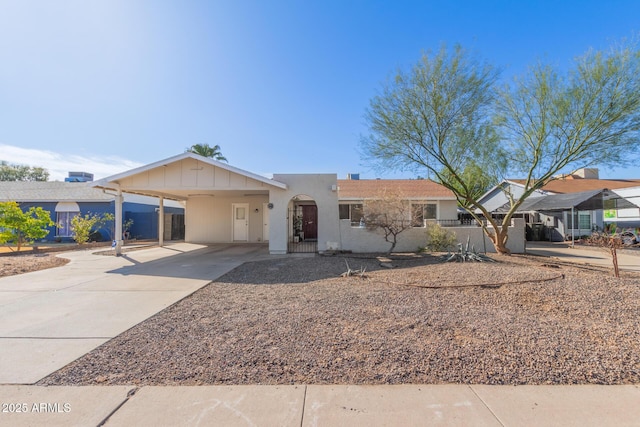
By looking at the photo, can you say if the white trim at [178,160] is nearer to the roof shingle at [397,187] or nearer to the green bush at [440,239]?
the green bush at [440,239]

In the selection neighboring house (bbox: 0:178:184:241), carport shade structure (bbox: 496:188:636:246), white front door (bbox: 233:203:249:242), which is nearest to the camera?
carport shade structure (bbox: 496:188:636:246)

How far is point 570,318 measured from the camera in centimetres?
473

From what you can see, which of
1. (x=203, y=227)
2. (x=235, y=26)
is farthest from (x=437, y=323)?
(x=203, y=227)

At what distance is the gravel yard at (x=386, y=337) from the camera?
311cm

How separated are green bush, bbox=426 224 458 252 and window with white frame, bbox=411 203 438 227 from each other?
67 centimetres

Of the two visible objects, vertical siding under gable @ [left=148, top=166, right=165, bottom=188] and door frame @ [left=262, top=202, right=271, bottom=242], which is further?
door frame @ [left=262, top=202, right=271, bottom=242]

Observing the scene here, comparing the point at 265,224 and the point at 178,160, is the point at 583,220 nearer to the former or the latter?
the point at 265,224

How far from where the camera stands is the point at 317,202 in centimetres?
1227

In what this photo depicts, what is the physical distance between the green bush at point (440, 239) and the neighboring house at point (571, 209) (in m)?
5.33

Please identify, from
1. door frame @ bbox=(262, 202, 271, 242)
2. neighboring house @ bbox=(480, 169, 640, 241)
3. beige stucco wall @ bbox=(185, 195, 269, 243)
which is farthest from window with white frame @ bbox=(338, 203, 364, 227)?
neighboring house @ bbox=(480, 169, 640, 241)

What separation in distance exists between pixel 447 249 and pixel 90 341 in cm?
1144

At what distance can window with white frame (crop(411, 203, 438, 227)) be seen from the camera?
443 inches

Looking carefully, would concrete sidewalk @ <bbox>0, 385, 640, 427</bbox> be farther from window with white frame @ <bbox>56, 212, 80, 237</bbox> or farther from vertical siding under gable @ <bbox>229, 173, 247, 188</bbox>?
window with white frame @ <bbox>56, 212, 80, 237</bbox>

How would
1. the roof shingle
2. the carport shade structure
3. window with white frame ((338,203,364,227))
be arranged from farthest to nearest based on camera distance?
window with white frame ((338,203,364,227)) < the roof shingle < the carport shade structure
